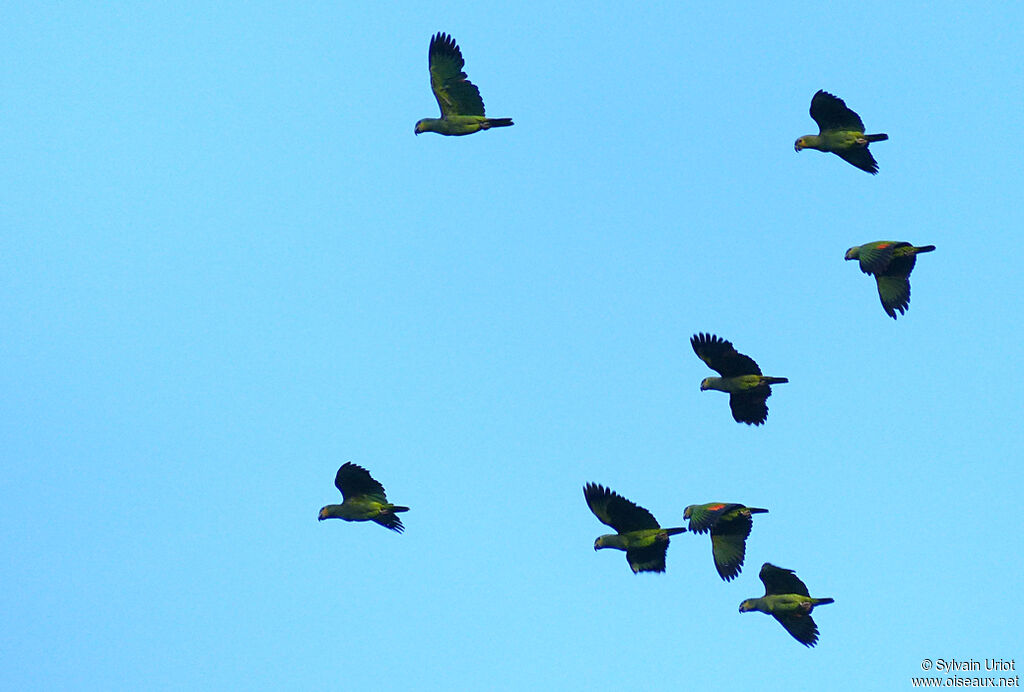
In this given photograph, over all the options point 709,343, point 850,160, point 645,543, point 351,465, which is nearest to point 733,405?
point 709,343

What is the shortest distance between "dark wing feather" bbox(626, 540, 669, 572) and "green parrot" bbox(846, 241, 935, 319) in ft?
22.7

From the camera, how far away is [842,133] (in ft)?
82.8

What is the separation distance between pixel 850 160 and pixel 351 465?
12.2 meters

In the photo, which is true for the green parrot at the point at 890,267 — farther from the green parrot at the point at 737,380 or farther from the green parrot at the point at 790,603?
the green parrot at the point at 790,603

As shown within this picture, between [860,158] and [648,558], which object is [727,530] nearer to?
[648,558]

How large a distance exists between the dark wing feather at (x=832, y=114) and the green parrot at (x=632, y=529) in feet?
28.9

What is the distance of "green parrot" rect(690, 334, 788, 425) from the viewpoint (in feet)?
79.7

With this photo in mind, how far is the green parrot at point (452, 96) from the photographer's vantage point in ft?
85.1

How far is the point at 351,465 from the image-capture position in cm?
2395

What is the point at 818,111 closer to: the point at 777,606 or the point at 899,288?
the point at 899,288

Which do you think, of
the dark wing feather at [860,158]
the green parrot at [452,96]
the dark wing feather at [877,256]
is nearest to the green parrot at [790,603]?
the dark wing feather at [877,256]

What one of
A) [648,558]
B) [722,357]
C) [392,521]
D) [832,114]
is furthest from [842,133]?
[392,521]

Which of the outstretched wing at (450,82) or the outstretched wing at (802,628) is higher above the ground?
the outstretched wing at (450,82)

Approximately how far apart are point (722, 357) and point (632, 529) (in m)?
3.91
